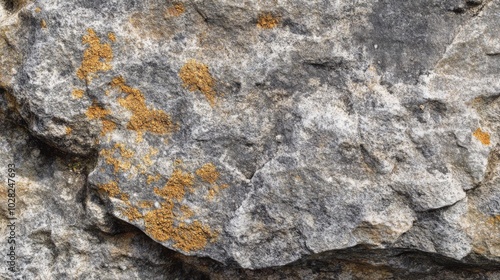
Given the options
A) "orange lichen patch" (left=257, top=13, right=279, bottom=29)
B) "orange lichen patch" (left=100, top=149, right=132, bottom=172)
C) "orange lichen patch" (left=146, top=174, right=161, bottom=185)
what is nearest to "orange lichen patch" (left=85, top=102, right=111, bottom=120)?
"orange lichen patch" (left=100, top=149, right=132, bottom=172)

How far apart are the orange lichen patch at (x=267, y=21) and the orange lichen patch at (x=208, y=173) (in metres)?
0.43

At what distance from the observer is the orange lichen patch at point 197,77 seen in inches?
63.0

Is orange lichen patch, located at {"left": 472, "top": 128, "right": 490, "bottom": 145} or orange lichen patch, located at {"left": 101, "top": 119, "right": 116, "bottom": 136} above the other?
orange lichen patch, located at {"left": 472, "top": 128, "right": 490, "bottom": 145}

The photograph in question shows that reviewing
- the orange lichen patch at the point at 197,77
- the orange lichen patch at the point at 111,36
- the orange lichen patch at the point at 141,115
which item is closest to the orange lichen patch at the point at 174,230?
the orange lichen patch at the point at 141,115

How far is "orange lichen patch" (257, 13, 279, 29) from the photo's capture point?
5.17 feet

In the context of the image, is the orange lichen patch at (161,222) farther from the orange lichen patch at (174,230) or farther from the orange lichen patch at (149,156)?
the orange lichen patch at (149,156)

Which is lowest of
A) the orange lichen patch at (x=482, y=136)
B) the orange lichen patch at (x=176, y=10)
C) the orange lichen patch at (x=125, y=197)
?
the orange lichen patch at (x=125, y=197)

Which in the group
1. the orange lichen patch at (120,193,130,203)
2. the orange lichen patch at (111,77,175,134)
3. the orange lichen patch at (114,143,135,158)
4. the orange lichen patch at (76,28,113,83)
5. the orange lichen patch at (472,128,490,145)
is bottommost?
the orange lichen patch at (120,193,130,203)

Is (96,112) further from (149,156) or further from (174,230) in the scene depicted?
(174,230)

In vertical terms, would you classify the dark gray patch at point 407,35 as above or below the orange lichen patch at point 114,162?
above

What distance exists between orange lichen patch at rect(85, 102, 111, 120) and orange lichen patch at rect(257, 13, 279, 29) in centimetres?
51

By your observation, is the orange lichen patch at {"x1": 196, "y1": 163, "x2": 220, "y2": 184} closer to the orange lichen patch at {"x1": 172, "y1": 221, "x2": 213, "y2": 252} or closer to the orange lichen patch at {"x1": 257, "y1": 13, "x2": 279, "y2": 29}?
the orange lichen patch at {"x1": 172, "y1": 221, "x2": 213, "y2": 252}

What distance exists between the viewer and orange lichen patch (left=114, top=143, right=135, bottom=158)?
1624 mm

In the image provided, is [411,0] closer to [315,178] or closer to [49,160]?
[315,178]
